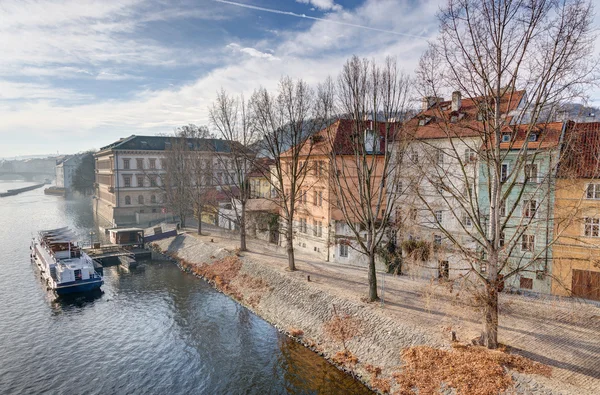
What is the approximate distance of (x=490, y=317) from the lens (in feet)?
54.6

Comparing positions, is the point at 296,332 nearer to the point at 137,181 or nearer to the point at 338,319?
the point at 338,319

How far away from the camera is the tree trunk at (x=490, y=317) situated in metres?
16.3

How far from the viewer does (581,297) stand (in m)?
24.1

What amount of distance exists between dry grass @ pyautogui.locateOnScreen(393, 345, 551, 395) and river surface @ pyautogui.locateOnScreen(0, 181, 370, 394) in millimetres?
2739

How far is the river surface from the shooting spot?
18.7 m

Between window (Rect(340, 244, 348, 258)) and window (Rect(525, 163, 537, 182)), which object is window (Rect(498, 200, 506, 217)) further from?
window (Rect(340, 244, 348, 258))

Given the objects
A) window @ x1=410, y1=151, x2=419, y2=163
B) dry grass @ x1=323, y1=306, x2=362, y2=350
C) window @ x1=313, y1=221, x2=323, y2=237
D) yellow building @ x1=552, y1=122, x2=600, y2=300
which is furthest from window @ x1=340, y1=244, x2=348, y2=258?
yellow building @ x1=552, y1=122, x2=600, y2=300

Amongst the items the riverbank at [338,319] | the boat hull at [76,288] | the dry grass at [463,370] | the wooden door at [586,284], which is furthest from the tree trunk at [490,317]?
the boat hull at [76,288]

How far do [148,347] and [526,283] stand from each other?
25.7 metres

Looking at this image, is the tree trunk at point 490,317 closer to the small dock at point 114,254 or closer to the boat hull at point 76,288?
the boat hull at point 76,288

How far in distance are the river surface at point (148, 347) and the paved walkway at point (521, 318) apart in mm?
5924

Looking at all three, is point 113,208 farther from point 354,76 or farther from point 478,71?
point 478,71

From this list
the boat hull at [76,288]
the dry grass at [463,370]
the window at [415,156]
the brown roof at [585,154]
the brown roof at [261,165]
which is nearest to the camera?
the dry grass at [463,370]

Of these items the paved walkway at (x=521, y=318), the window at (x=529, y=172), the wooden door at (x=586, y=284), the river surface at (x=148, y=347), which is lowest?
the river surface at (x=148, y=347)
